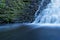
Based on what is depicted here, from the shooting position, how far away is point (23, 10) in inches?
316

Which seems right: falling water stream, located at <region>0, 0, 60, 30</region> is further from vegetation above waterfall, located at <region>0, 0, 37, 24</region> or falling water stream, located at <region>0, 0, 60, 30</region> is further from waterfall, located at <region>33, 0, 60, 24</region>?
vegetation above waterfall, located at <region>0, 0, 37, 24</region>

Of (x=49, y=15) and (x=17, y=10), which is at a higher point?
(x=17, y=10)

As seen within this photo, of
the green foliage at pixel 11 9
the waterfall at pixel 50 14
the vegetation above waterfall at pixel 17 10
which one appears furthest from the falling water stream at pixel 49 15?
the green foliage at pixel 11 9

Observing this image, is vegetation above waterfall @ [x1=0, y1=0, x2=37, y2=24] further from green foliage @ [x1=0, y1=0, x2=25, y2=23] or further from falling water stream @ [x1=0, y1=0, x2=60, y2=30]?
A: falling water stream @ [x1=0, y1=0, x2=60, y2=30]

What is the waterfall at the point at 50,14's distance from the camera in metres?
7.47

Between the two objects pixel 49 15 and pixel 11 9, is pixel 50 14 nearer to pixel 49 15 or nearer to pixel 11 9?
pixel 49 15

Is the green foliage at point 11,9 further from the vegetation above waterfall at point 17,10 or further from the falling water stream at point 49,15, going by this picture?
the falling water stream at point 49,15

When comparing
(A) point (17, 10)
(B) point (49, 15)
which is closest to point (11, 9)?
(A) point (17, 10)

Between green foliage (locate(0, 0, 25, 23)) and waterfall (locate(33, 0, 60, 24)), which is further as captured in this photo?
green foliage (locate(0, 0, 25, 23))

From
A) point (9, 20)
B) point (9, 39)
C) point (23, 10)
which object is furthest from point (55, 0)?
point (9, 39)

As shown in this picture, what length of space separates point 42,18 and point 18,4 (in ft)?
4.55

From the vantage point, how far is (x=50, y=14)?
787 cm

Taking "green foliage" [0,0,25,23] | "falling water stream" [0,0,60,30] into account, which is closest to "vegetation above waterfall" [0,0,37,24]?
"green foliage" [0,0,25,23]

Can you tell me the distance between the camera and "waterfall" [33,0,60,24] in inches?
294
